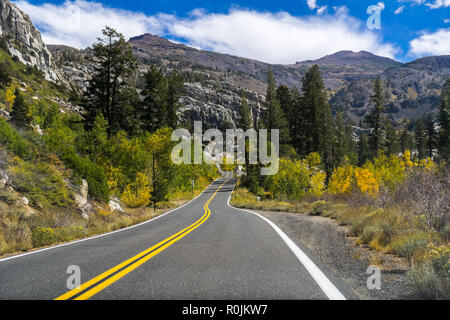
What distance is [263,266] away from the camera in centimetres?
425

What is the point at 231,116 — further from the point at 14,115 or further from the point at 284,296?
the point at 284,296

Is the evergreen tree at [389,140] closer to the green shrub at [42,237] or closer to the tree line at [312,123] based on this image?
the tree line at [312,123]

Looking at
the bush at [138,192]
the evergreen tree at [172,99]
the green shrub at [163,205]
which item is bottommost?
the green shrub at [163,205]

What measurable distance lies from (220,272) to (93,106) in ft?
105

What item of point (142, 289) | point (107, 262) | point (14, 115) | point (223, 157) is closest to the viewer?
point (142, 289)

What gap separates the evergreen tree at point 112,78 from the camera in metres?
27.4

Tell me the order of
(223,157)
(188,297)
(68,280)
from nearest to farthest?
(188,297)
(68,280)
(223,157)

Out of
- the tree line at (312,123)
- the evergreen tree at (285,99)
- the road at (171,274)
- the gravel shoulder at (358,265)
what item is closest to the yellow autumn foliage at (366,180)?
the gravel shoulder at (358,265)

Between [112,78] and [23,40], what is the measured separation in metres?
133

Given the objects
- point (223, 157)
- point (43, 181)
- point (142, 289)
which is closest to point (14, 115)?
point (43, 181)

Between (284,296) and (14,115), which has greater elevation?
(14,115)

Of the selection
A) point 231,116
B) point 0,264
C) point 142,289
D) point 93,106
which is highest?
point 231,116

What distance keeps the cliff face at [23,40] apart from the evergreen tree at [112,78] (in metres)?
103

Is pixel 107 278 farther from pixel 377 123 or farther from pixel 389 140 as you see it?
pixel 389 140
